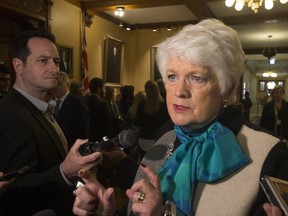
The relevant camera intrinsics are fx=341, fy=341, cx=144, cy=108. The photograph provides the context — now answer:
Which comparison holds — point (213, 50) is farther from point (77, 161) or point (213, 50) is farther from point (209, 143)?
point (77, 161)

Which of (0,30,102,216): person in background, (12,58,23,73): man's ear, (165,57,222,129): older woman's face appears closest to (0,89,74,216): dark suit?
(0,30,102,216): person in background

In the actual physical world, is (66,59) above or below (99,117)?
above

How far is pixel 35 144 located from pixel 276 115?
16.3ft

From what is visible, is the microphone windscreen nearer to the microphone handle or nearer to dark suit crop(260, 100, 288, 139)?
the microphone handle

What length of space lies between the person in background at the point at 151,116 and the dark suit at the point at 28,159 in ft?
6.98

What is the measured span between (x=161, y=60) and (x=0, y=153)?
0.86 meters

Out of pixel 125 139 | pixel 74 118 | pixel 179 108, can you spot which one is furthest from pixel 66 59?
pixel 125 139

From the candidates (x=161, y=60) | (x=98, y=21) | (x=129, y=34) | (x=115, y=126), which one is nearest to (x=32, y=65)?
(x=161, y=60)

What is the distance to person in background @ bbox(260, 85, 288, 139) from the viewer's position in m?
5.73

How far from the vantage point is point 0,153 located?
1591 millimetres

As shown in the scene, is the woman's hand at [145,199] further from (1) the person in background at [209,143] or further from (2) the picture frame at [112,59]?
(2) the picture frame at [112,59]

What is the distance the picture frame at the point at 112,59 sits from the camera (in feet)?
26.2

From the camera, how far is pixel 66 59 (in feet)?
21.9

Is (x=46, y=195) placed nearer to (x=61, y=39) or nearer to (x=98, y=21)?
(x=61, y=39)
